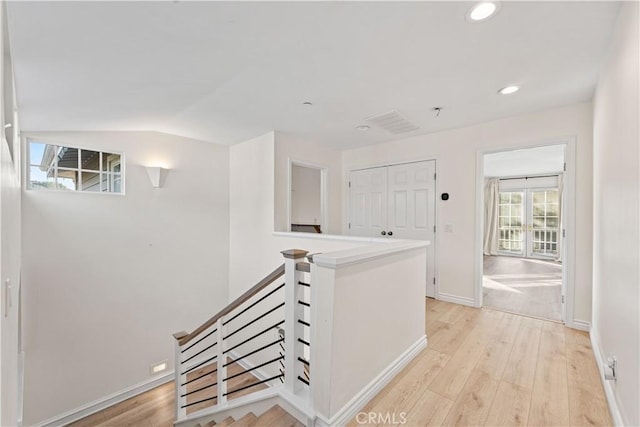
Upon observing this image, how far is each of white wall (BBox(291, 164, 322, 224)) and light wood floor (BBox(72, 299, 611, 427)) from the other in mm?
3441

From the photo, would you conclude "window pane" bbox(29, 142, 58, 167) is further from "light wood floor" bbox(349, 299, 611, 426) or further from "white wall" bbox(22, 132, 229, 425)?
"light wood floor" bbox(349, 299, 611, 426)

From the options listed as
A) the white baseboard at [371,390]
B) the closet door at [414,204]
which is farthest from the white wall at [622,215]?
the closet door at [414,204]

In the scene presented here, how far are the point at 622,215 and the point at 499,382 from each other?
50.0 inches

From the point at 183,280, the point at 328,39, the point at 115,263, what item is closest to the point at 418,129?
the point at 328,39

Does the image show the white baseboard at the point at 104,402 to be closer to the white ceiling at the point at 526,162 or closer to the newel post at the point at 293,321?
the newel post at the point at 293,321

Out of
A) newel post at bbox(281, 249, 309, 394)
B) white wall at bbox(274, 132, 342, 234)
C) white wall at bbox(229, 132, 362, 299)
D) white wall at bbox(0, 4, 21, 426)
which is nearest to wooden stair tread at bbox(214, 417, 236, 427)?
newel post at bbox(281, 249, 309, 394)

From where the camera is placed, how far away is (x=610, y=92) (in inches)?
66.1

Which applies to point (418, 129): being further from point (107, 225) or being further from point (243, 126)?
point (107, 225)

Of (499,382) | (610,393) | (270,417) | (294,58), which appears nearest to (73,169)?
(294,58)

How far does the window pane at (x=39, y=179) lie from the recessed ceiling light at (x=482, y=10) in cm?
422

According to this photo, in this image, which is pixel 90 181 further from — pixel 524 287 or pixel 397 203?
pixel 524 287

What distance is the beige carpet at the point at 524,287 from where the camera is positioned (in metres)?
3.19

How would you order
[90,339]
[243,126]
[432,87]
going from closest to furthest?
[432,87] → [90,339] → [243,126]

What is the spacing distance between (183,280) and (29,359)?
5.38ft
